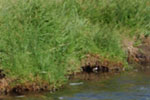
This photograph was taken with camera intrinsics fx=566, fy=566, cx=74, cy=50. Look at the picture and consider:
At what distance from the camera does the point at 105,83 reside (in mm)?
11406

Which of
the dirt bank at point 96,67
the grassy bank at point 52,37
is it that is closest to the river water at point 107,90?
the dirt bank at point 96,67

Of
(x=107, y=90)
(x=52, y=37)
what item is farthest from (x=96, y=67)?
(x=52, y=37)

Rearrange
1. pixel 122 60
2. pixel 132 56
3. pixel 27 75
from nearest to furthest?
A: 1. pixel 27 75
2. pixel 122 60
3. pixel 132 56

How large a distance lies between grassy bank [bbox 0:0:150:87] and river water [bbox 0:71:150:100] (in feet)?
0.97

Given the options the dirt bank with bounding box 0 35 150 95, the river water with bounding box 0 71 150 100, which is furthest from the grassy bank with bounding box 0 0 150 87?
the river water with bounding box 0 71 150 100

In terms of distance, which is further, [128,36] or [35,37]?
[128,36]

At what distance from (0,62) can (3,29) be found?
67 centimetres

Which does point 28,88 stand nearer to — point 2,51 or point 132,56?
point 2,51

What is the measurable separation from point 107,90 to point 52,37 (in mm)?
1466

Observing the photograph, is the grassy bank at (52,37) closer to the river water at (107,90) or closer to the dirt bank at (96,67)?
the dirt bank at (96,67)

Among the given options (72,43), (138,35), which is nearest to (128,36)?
(138,35)

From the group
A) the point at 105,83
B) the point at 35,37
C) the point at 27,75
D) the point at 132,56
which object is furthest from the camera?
the point at 132,56

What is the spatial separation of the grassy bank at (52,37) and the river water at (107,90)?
0.30m

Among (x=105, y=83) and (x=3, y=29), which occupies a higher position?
(x=3, y=29)
